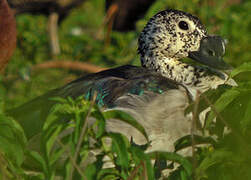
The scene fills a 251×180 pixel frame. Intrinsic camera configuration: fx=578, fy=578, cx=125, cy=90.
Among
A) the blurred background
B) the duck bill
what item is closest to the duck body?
the duck bill

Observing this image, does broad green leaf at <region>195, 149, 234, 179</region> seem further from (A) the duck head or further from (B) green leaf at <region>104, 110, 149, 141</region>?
(A) the duck head

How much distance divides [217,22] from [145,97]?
276 centimetres

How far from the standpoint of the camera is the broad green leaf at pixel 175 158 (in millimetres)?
1887

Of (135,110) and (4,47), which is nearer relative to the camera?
(135,110)

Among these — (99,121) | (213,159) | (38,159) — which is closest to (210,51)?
(213,159)

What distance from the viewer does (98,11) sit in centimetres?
740

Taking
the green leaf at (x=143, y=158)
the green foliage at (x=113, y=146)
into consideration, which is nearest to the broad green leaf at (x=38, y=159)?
the green foliage at (x=113, y=146)

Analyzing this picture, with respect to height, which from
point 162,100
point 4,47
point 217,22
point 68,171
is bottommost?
point 68,171

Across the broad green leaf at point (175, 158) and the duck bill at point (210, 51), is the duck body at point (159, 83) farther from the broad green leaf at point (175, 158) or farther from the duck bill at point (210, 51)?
the broad green leaf at point (175, 158)

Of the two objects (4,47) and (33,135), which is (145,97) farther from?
(4,47)

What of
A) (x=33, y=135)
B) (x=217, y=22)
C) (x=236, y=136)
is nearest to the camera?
(x=236, y=136)

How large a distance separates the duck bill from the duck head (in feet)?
3.96

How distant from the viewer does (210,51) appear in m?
2.72

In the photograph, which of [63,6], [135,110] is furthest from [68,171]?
[63,6]
